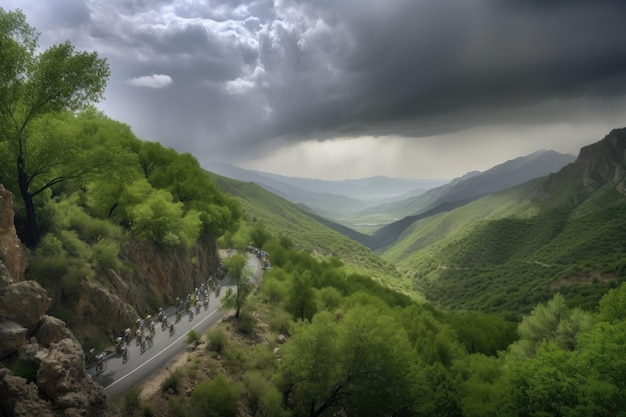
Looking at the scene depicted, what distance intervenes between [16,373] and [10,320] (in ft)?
8.28

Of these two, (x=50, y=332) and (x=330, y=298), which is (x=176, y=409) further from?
(x=330, y=298)

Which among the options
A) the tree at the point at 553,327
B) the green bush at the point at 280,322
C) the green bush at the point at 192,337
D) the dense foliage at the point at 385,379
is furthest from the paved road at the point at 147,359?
the tree at the point at 553,327

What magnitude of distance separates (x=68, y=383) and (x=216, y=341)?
47.4 ft

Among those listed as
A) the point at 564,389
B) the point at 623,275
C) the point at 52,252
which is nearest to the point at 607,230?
the point at 623,275

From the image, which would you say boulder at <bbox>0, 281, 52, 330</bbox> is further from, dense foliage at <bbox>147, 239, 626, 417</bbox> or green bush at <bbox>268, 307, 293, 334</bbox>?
green bush at <bbox>268, 307, 293, 334</bbox>

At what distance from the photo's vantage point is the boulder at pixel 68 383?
1487 cm

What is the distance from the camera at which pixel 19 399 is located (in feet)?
44.1

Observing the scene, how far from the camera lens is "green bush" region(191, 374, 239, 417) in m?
21.0

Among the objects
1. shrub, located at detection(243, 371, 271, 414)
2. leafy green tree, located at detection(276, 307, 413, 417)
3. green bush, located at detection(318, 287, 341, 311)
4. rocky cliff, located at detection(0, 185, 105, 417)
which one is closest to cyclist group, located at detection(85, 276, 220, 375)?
rocky cliff, located at detection(0, 185, 105, 417)

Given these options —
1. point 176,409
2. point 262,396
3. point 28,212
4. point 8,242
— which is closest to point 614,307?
point 262,396

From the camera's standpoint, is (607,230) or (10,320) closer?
(10,320)

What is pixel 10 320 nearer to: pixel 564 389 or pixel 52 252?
pixel 52 252

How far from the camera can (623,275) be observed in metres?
128

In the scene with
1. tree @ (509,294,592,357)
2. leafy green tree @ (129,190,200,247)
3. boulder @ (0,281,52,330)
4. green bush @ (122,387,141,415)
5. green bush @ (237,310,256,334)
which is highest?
leafy green tree @ (129,190,200,247)
